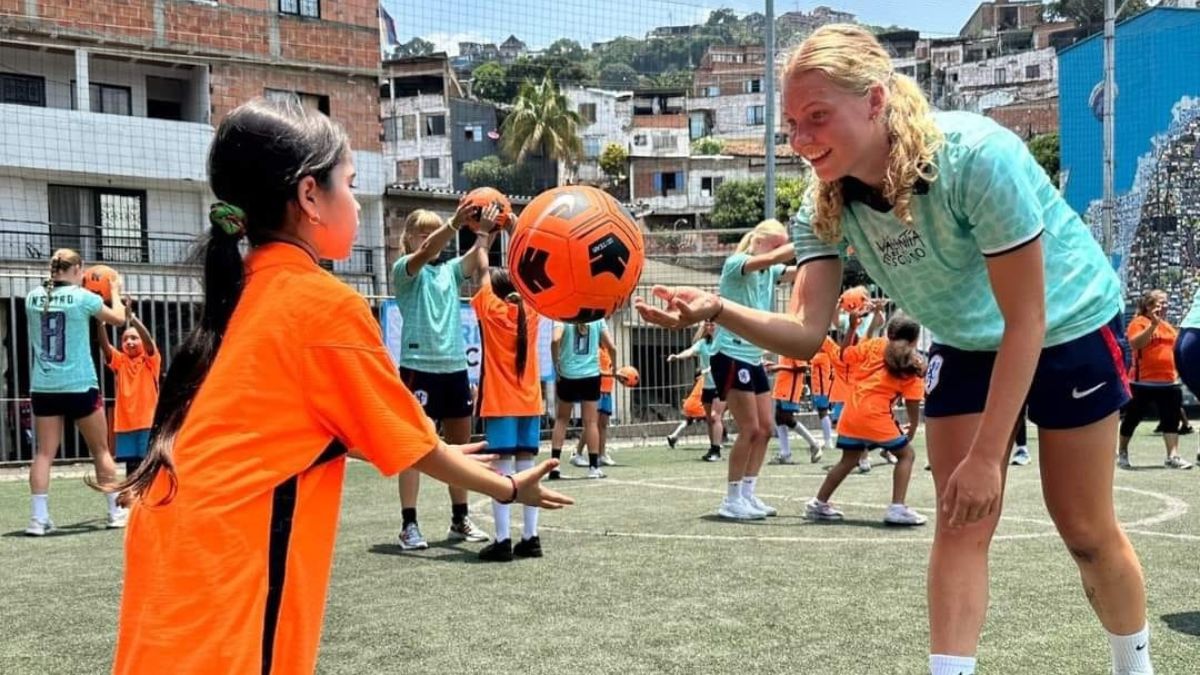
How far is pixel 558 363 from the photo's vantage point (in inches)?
507

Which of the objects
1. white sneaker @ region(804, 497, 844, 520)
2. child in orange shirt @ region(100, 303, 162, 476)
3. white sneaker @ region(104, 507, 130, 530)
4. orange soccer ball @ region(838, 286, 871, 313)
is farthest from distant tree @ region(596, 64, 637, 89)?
white sneaker @ region(804, 497, 844, 520)

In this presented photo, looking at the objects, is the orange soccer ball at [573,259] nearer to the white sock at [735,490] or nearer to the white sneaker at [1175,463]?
the white sock at [735,490]

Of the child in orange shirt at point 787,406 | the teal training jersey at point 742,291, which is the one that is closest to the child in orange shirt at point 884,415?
the teal training jersey at point 742,291

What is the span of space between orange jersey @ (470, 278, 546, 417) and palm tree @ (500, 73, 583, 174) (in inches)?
2088

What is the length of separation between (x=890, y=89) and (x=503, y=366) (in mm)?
4710

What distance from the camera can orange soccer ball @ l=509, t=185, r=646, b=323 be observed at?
11.4 ft

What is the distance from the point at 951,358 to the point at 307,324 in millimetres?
2005

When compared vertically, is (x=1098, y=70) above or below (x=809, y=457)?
above

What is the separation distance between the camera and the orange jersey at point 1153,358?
42.3ft

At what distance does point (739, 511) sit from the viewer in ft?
27.0

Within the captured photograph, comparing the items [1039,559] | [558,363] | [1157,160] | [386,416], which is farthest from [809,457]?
[1157,160]

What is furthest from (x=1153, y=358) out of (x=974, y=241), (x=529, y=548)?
(x=974, y=241)

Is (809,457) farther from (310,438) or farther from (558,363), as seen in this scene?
(310,438)

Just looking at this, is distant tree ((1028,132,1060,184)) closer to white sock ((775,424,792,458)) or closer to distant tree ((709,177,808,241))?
distant tree ((709,177,808,241))
